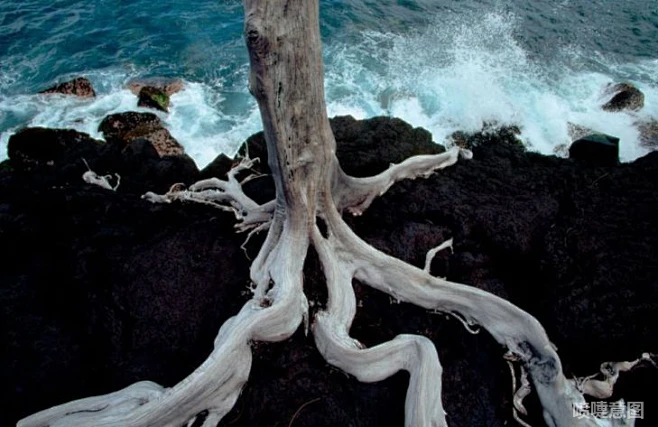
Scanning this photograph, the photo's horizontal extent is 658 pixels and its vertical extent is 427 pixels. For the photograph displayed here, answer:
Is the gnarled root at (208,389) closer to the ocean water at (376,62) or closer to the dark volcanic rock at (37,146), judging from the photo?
the dark volcanic rock at (37,146)

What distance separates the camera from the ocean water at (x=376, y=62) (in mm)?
13109

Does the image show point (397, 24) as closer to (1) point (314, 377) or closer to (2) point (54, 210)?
(2) point (54, 210)

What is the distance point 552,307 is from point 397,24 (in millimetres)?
16304

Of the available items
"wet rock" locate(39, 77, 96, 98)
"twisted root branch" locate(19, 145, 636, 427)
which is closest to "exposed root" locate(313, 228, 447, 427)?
"twisted root branch" locate(19, 145, 636, 427)

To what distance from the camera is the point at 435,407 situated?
3.49m

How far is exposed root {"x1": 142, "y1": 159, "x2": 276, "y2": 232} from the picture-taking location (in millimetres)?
5039

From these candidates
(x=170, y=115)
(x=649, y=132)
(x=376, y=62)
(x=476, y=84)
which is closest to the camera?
(x=649, y=132)

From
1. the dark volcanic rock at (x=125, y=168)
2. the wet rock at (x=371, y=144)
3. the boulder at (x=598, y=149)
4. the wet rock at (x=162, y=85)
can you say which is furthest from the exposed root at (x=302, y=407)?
the wet rock at (x=162, y=85)

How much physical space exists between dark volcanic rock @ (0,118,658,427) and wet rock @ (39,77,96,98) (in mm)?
9545

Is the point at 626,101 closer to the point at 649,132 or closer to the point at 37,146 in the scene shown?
the point at 649,132

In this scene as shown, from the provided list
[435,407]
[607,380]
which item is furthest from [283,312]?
[607,380]

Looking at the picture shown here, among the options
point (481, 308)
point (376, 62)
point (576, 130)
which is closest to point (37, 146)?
point (481, 308)

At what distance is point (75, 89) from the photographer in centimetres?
1374

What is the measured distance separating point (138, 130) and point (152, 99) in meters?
2.48
